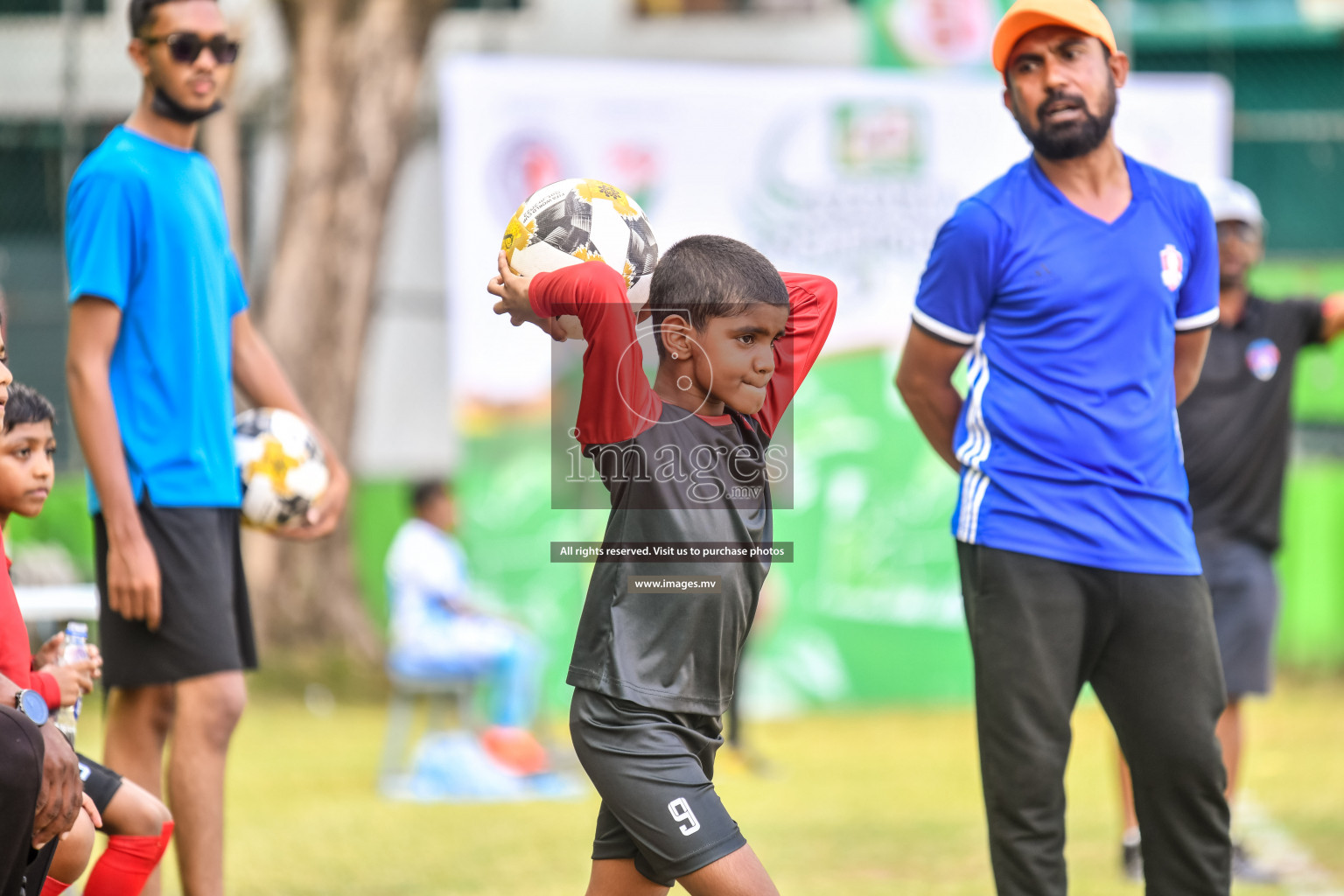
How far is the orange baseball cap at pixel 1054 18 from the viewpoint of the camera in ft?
11.3

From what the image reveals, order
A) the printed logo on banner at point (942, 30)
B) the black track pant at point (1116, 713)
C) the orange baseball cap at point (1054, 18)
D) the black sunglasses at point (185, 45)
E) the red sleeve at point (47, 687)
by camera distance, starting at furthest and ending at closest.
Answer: the printed logo on banner at point (942, 30)
the black sunglasses at point (185, 45)
the orange baseball cap at point (1054, 18)
the black track pant at point (1116, 713)
the red sleeve at point (47, 687)

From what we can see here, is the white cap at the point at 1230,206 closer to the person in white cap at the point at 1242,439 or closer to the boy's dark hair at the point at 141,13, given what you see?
the person in white cap at the point at 1242,439

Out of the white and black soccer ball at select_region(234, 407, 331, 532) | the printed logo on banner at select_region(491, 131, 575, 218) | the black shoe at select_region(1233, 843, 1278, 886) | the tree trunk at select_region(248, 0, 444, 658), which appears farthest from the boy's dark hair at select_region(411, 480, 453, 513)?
the black shoe at select_region(1233, 843, 1278, 886)

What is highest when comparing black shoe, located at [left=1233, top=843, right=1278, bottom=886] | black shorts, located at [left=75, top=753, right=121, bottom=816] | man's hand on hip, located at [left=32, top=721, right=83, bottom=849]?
man's hand on hip, located at [left=32, top=721, right=83, bottom=849]

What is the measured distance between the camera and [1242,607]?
17.8 ft

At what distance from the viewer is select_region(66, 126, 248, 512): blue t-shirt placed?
366cm

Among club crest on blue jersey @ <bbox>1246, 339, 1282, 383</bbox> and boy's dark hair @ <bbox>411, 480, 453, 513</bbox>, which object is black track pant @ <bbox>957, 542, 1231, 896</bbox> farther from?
boy's dark hair @ <bbox>411, 480, 453, 513</bbox>

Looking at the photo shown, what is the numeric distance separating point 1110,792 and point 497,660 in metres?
2.99

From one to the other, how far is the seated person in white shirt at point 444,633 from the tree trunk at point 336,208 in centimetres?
306

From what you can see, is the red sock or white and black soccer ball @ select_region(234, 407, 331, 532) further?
white and black soccer ball @ select_region(234, 407, 331, 532)

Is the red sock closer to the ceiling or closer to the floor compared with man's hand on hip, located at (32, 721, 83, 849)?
closer to the floor

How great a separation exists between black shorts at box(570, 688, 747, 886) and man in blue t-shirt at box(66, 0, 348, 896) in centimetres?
122

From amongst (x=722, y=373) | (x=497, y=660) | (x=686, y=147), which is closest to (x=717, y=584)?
(x=722, y=373)

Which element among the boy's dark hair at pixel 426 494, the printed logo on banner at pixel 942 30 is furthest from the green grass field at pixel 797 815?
the printed logo on banner at pixel 942 30
